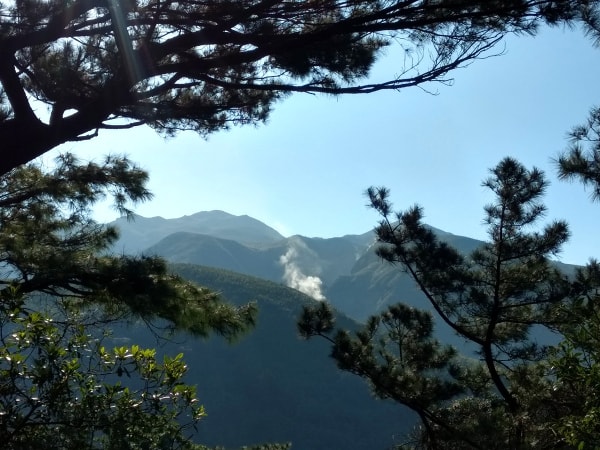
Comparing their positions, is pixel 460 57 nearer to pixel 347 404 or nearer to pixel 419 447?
pixel 419 447

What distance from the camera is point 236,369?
117 meters

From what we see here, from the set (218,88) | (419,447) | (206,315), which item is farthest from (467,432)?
(218,88)

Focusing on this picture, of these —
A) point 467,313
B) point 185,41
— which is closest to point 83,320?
point 185,41

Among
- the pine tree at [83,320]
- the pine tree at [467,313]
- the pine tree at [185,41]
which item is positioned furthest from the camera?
the pine tree at [467,313]

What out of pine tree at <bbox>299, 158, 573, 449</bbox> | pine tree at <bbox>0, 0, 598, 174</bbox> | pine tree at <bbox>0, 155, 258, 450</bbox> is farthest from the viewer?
pine tree at <bbox>299, 158, 573, 449</bbox>

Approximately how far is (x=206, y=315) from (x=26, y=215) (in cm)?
306

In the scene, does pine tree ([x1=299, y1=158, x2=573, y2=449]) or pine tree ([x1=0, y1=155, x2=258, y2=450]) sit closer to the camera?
pine tree ([x1=0, y1=155, x2=258, y2=450])

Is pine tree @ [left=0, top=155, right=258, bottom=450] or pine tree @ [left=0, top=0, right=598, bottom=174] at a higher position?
pine tree @ [left=0, top=0, right=598, bottom=174]

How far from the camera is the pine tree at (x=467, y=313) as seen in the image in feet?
24.6

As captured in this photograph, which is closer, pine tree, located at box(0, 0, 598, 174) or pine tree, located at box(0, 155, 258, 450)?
pine tree, located at box(0, 155, 258, 450)

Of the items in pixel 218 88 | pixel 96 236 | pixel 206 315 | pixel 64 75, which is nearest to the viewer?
pixel 64 75

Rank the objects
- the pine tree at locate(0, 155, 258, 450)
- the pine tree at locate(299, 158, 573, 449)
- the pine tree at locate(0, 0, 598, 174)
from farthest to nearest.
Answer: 1. the pine tree at locate(299, 158, 573, 449)
2. the pine tree at locate(0, 0, 598, 174)
3. the pine tree at locate(0, 155, 258, 450)

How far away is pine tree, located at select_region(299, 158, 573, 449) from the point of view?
24.6ft

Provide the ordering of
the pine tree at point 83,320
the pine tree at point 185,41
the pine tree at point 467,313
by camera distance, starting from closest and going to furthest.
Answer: the pine tree at point 83,320, the pine tree at point 185,41, the pine tree at point 467,313
